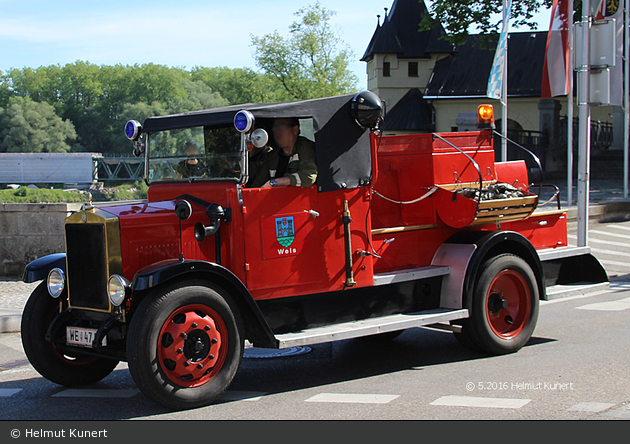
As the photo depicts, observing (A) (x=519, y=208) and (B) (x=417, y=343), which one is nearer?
(A) (x=519, y=208)

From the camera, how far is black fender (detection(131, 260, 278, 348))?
513 cm

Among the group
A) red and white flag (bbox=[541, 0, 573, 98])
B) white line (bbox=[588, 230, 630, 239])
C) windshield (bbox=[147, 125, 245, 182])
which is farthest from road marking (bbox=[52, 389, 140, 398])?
white line (bbox=[588, 230, 630, 239])

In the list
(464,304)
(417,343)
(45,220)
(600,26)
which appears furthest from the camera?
(45,220)

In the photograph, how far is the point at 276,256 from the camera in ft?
19.3

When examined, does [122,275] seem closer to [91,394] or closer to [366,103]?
[91,394]

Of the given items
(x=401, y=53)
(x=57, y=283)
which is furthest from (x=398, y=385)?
(x=401, y=53)

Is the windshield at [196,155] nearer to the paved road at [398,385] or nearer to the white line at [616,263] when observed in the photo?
the paved road at [398,385]

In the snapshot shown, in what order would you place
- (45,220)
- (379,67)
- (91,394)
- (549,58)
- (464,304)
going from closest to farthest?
1. (91,394)
2. (464,304)
3. (45,220)
4. (549,58)
5. (379,67)

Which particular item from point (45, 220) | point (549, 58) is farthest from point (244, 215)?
point (549, 58)

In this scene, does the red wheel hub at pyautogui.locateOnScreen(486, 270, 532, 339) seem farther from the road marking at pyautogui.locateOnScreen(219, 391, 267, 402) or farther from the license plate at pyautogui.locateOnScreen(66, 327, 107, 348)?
the license plate at pyautogui.locateOnScreen(66, 327, 107, 348)

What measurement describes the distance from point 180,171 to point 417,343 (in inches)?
128

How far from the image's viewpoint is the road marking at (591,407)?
16.6ft

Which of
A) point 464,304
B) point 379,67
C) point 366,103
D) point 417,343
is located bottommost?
point 417,343

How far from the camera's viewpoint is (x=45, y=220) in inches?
558
